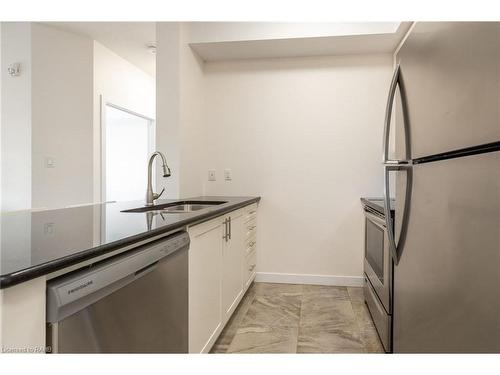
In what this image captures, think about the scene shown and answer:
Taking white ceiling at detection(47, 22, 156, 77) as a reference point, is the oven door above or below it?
below

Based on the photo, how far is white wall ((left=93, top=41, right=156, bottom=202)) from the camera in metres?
3.89

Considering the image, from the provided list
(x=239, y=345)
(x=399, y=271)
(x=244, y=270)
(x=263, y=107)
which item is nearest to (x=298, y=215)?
(x=244, y=270)

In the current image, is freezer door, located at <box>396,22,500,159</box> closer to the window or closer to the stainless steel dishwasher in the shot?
the stainless steel dishwasher

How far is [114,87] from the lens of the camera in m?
4.24

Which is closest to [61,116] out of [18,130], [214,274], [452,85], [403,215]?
[18,130]

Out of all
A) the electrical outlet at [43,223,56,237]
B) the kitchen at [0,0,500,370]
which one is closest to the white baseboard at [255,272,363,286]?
the kitchen at [0,0,500,370]

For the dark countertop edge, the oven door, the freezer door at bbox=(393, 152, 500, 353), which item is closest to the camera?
the dark countertop edge

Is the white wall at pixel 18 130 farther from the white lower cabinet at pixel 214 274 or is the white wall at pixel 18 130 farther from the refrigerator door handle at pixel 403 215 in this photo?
the refrigerator door handle at pixel 403 215

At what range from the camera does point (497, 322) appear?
729 millimetres

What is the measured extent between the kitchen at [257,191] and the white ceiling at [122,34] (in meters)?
0.03

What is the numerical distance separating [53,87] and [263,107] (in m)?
2.09

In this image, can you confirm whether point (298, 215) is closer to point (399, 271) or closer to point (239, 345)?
point (239, 345)

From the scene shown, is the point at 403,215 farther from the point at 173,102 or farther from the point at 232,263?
the point at 173,102

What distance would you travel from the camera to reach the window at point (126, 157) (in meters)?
5.59
